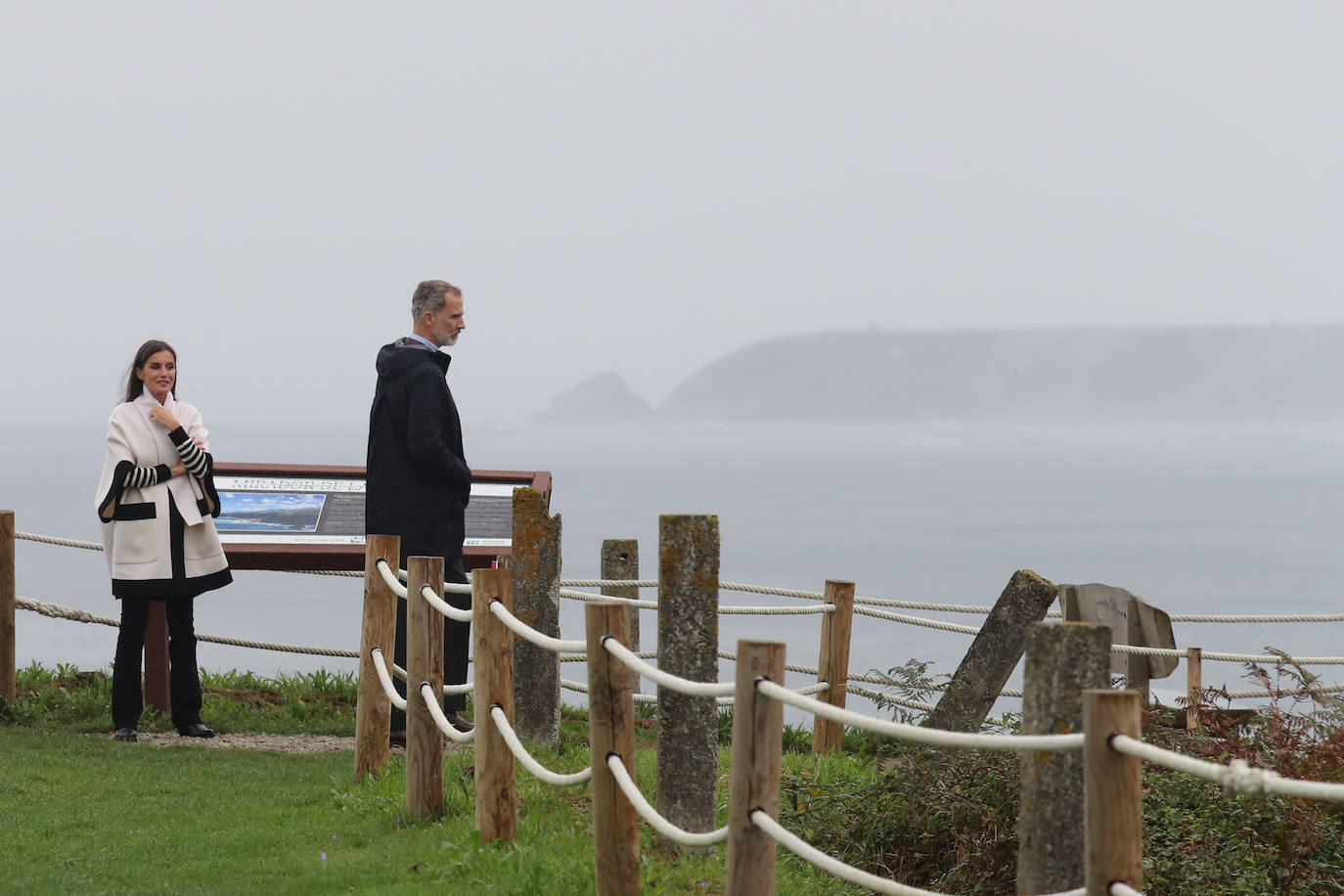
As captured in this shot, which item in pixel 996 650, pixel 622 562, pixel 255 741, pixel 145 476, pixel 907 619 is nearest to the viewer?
pixel 996 650

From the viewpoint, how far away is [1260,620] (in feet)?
36.9

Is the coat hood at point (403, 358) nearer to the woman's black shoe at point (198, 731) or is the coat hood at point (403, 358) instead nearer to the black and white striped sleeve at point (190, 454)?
the black and white striped sleeve at point (190, 454)

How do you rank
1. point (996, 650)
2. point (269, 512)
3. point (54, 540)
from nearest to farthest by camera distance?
point (996, 650) → point (269, 512) → point (54, 540)

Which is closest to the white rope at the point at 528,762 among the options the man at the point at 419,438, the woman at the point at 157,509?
the man at the point at 419,438

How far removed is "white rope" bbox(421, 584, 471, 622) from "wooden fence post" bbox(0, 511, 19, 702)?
4.26 metres

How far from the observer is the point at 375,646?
23.5 feet

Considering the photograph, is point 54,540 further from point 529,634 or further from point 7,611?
point 529,634

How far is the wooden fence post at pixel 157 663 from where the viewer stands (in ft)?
30.1

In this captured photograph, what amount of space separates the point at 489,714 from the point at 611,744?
1.03 m

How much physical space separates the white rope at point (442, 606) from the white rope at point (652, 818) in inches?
46.1

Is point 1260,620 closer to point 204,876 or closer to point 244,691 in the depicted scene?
point 244,691

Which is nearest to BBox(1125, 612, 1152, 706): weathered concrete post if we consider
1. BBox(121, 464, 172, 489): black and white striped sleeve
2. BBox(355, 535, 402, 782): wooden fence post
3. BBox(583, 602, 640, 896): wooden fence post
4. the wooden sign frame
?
the wooden sign frame

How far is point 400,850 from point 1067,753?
3053 millimetres

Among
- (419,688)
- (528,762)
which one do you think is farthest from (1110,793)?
(419,688)
